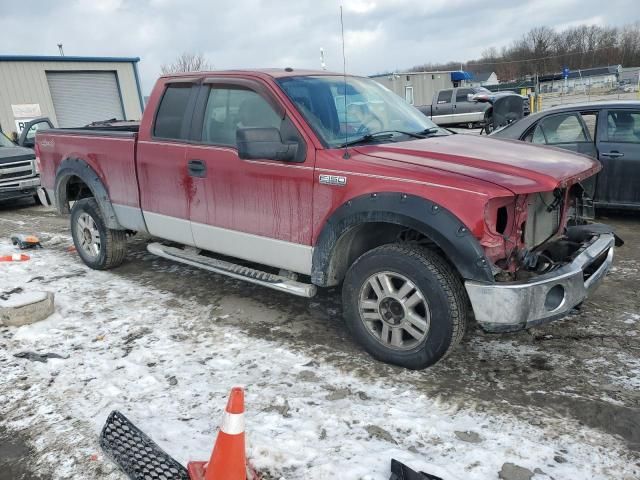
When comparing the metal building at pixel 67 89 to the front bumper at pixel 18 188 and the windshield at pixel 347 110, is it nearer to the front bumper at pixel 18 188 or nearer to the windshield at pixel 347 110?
the front bumper at pixel 18 188

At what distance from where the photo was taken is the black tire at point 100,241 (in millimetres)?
5641

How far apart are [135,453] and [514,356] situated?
253cm

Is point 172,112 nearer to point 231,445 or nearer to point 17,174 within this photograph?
point 231,445

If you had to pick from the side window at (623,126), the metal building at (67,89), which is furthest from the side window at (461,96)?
the side window at (623,126)

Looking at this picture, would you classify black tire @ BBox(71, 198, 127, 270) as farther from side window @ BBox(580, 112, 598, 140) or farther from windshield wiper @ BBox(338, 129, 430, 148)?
side window @ BBox(580, 112, 598, 140)

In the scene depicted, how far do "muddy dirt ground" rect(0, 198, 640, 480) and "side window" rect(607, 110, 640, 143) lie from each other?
1.93 m

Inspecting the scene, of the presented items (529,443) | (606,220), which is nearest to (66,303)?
(529,443)

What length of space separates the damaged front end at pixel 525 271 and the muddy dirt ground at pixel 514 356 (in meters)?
0.46

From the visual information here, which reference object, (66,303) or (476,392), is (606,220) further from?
(66,303)

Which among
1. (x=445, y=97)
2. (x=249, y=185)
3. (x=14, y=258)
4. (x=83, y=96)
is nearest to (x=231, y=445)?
(x=249, y=185)

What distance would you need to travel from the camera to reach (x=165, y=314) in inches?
183

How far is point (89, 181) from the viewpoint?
5.55 metres

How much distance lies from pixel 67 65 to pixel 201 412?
21.0 metres

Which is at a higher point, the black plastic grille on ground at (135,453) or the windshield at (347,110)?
the windshield at (347,110)
